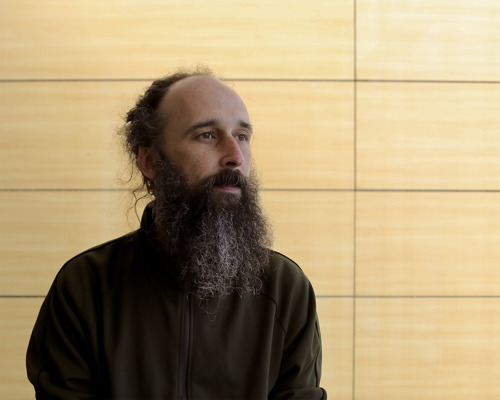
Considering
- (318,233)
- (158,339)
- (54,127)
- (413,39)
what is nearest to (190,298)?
(158,339)

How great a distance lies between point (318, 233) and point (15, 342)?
1.48m

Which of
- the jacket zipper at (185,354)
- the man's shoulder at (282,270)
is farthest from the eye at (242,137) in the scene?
the jacket zipper at (185,354)

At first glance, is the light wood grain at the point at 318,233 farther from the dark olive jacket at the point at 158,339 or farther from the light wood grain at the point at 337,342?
the dark olive jacket at the point at 158,339

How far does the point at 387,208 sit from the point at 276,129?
63 centimetres

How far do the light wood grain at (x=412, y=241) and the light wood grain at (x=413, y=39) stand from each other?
0.58 m

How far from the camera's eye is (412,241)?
9.43 ft

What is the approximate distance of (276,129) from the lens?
2855mm

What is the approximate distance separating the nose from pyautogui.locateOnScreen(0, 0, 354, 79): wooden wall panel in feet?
3.61

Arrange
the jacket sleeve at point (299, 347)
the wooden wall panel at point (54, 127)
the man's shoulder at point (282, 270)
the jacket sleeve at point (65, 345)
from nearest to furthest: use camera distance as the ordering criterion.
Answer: the jacket sleeve at point (65, 345) → the jacket sleeve at point (299, 347) → the man's shoulder at point (282, 270) → the wooden wall panel at point (54, 127)

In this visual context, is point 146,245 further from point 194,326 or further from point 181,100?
point 181,100

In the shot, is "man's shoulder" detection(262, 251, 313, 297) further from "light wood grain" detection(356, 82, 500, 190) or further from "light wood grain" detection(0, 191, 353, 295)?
"light wood grain" detection(356, 82, 500, 190)

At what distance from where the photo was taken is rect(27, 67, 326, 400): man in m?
1.72

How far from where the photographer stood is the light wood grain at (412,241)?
2.87 m

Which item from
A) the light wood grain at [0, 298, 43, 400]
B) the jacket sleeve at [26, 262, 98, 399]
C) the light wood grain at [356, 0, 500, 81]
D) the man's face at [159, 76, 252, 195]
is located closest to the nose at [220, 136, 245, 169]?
the man's face at [159, 76, 252, 195]
